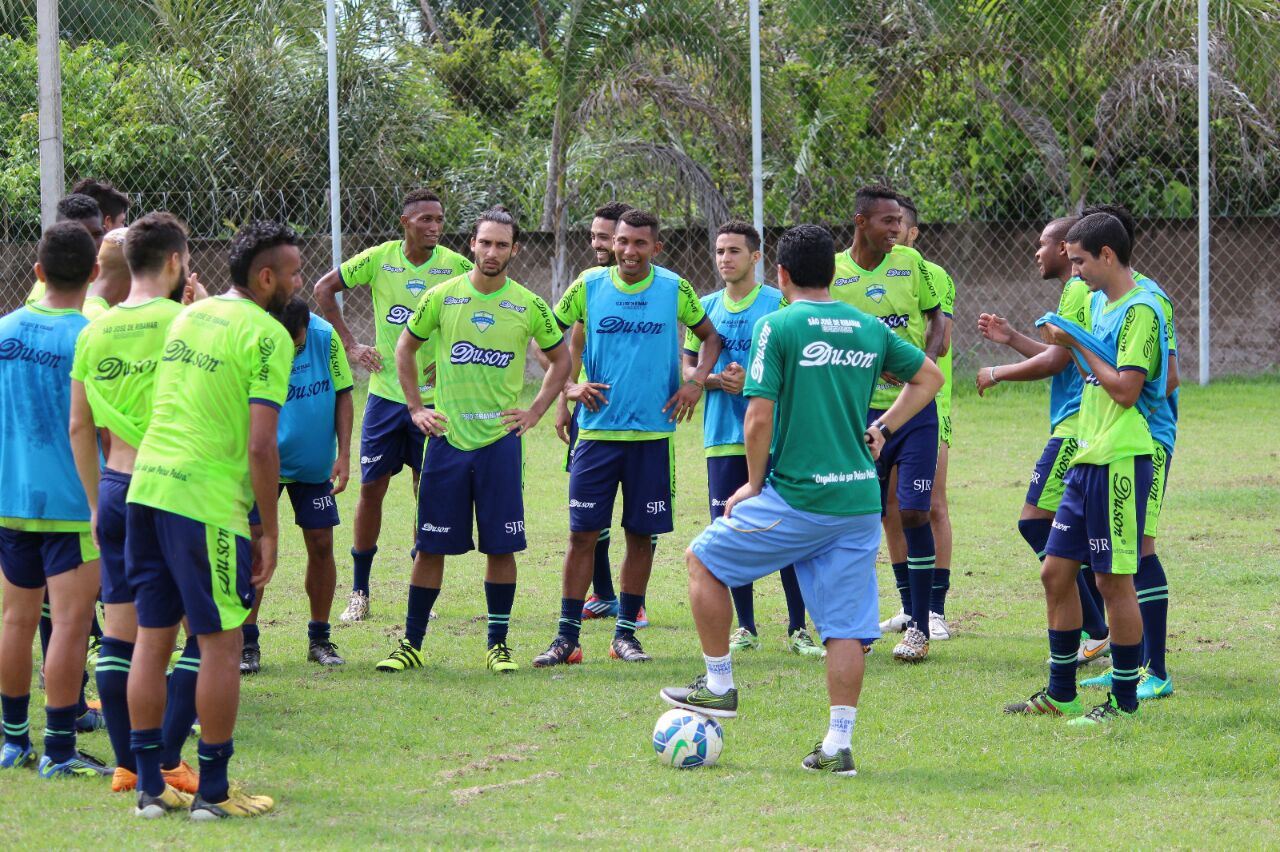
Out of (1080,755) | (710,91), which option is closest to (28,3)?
(710,91)

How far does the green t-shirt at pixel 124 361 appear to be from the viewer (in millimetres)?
5402

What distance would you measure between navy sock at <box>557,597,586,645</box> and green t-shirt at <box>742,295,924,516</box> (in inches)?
88.5

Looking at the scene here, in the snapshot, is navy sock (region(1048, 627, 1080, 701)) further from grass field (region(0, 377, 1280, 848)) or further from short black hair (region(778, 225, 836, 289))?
short black hair (region(778, 225, 836, 289))

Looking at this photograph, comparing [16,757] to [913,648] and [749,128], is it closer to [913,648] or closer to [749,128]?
[913,648]

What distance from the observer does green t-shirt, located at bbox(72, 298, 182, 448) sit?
17.7 ft

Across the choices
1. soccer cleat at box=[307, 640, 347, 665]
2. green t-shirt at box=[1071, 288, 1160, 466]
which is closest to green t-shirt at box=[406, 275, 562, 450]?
soccer cleat at box=[307, 640, 347, 665]

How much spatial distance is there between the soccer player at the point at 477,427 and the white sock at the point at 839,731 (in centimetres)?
230

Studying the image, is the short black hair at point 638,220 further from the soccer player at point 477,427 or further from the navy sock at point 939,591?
the navy sock at point 939,591

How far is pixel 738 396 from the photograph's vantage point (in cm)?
804

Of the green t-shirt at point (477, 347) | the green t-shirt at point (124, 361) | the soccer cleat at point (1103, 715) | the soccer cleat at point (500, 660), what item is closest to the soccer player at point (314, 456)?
the green t-shirt at point (477, 347)

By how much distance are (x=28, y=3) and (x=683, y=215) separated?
8.25 m

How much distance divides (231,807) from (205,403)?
1.41 metres

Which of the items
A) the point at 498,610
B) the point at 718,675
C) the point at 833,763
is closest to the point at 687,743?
the point at 718,675

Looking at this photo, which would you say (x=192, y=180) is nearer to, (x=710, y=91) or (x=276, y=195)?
(x=276, y=195)
